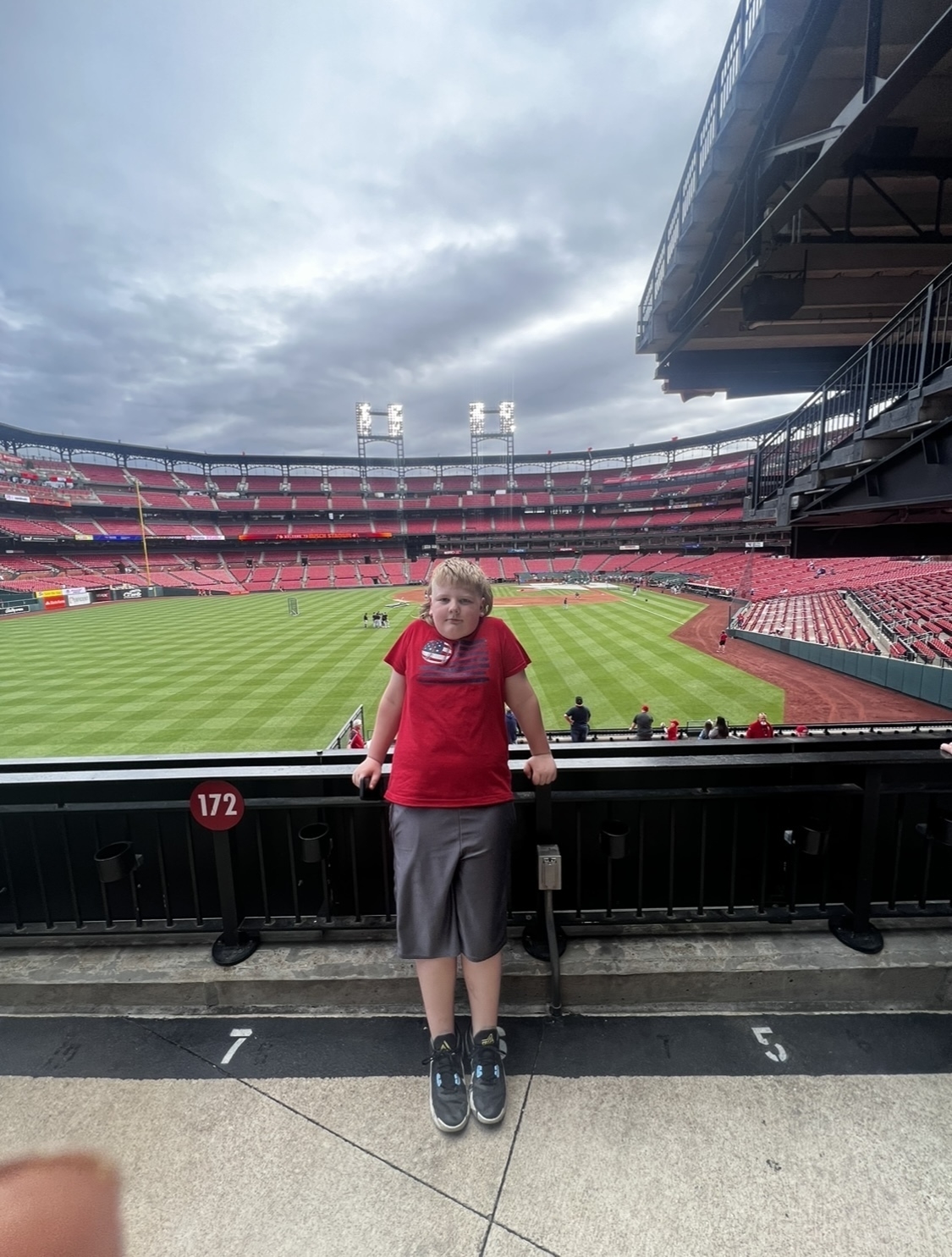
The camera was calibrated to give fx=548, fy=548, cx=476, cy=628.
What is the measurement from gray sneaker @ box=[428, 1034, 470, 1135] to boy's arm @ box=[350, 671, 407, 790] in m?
1.04

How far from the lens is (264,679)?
19.5m

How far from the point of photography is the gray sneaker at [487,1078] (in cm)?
198

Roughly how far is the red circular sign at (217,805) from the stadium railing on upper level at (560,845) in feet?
0.32

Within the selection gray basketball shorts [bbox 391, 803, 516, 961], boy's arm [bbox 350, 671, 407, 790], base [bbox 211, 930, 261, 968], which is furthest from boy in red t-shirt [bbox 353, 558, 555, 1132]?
base [bbox 211, 930, 261, 968]

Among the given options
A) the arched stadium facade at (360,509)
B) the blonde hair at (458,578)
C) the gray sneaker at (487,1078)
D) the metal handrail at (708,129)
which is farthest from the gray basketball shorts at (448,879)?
the arched stadium facade at (360,509)

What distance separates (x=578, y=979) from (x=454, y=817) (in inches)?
41.2

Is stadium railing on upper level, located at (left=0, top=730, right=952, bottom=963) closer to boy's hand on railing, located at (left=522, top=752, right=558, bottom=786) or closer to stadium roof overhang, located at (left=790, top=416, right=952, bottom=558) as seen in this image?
boy's hand on railing, located at (left=522, top=752, right=558, bottom=786)

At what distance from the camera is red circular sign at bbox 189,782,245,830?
101 inches

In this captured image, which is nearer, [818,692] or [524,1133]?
[524,1133]

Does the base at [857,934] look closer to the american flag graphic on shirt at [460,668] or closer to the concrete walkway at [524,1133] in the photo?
the concrete walkway at [524,1133]

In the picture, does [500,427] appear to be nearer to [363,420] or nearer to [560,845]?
[363,420]

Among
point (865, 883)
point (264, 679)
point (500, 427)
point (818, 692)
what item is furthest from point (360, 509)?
point (865, 883)

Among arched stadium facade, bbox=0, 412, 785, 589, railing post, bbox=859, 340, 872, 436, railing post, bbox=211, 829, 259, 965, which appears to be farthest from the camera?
arched stadium facade, bbox=0, 412, 785, 589

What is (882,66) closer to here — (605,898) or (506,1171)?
(605,898)
